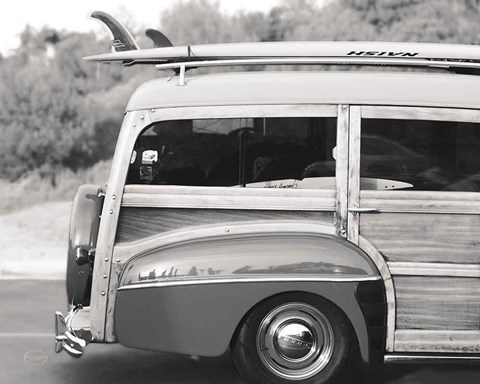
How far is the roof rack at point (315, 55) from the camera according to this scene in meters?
5.09

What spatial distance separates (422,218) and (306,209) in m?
0.69

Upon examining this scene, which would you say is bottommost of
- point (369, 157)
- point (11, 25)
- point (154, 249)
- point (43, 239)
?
point (43, 239)

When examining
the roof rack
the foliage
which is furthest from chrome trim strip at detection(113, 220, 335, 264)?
the foliage

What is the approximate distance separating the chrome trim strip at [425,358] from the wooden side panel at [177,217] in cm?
88

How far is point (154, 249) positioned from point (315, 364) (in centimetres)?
121

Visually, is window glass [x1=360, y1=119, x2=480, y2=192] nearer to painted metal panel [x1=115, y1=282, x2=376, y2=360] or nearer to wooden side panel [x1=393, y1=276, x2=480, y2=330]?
wooden side panel [x1=393, y1=276, x2=480, y2=330]

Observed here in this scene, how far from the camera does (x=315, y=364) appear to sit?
506cm

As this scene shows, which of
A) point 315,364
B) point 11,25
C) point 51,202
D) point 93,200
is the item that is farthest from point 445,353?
point 11,25

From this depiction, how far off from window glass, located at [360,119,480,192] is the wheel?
833 mm

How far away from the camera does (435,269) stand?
4938 mm

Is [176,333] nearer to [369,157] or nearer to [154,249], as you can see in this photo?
[154,249]

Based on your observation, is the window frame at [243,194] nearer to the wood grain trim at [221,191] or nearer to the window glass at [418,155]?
the wood grain trim at [221,191]

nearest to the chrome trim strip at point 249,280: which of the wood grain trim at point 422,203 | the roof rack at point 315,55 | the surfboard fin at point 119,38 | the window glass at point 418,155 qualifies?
the wood grain trim at point 422,203

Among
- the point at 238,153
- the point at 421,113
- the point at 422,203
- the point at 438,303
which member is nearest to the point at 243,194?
the point at 238,153
